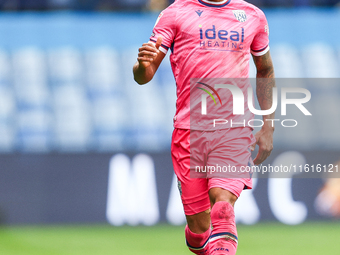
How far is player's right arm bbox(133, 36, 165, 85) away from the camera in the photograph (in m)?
3.62

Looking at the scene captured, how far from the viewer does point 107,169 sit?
7434 millimetres

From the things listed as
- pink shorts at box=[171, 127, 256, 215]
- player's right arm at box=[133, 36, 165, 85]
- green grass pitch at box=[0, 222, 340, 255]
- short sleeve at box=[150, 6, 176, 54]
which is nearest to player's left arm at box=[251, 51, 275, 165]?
pink shorts at box=[171, 127, 256, 215]

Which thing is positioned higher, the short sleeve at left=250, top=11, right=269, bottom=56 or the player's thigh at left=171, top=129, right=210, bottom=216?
the short sleeve at left=250, top=11, right=269, bottom=56

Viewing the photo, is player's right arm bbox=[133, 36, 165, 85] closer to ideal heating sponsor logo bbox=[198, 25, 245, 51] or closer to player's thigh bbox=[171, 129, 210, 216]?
ideal heating sponsor logo bbox=[198, 25, 245, 51]

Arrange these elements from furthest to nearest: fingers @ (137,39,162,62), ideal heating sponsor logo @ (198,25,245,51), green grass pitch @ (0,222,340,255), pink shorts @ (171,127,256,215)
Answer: green grass pitch @ (0,222,340,255), ideal heating sponsor logo @ (198,25,245,51), pink shorts @ (171,127,256,215), fingers @ (137,39,162,62)

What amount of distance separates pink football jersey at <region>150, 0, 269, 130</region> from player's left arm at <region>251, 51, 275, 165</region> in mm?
269

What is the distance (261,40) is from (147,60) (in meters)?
1.00

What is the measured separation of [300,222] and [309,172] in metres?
0.71

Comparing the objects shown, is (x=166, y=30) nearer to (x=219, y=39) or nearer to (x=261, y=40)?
(x=219, y=39)

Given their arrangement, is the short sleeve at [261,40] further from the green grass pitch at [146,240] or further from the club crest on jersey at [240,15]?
the green grass pitch at [146,240]

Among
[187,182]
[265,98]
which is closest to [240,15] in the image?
[265,98]

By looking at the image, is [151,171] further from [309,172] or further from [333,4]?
[333,4]

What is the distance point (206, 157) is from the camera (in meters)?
3.91

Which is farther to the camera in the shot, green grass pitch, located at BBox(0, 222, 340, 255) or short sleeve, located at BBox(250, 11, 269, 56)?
green grass pitch, located at BBox(0, 222, 340, 255)
